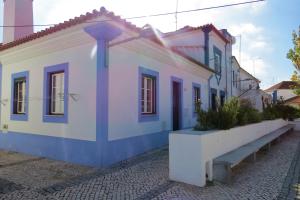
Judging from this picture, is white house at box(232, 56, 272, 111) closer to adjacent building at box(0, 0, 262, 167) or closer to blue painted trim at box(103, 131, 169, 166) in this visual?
adjacent building at box(0, 0, 262, 167)

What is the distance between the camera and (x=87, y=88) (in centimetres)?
694

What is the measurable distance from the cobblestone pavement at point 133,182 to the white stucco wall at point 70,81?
104 centimetres

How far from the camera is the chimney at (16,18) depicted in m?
10.4

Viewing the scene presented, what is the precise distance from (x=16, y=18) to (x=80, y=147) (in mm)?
6682

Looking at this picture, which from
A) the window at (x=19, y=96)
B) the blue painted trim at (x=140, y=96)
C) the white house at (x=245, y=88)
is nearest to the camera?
the blue painted trim at (x=140, y=96)

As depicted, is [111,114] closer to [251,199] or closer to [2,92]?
[251,199]

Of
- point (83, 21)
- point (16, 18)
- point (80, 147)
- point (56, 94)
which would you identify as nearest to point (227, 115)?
point (80, 147)

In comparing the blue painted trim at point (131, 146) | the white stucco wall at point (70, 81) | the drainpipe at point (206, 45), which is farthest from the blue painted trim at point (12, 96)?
the drainpipe at point (206, 45)

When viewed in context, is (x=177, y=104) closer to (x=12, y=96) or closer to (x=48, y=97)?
(x=48, y=97)

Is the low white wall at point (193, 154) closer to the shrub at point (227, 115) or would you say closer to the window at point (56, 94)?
the shrub at point (227, 115)

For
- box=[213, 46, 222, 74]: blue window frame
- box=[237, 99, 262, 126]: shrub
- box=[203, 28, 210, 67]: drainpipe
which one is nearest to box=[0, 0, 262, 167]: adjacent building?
box=[237, 99, 262, 126]: shrub

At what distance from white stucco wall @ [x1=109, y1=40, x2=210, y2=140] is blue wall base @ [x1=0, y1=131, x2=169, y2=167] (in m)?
0.25

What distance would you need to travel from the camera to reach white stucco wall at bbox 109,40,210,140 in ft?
23.0

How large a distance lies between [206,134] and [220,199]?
1.30 m
